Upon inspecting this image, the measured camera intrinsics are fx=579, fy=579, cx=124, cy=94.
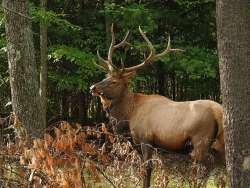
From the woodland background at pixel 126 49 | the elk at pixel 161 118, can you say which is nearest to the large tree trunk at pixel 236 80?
the elk at pixel 161 118

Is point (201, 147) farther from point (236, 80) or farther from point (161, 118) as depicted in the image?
point (236, 80)

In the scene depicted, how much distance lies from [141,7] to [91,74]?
6.09 ft

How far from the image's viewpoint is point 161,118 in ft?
28.4

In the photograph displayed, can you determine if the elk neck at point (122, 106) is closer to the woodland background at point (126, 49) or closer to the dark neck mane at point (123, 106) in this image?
the dark neck mane at point (123, 106)

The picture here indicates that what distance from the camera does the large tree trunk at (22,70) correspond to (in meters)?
7.16

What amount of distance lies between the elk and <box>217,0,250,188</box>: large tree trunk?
1.75 metres

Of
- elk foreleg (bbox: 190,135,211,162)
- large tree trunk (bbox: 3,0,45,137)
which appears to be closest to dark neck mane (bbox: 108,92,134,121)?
elk foreleg (bbox: 190,135,211,162)

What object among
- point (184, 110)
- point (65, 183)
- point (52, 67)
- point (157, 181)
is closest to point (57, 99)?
point (52, 67)

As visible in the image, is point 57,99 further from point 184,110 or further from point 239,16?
point 239,16

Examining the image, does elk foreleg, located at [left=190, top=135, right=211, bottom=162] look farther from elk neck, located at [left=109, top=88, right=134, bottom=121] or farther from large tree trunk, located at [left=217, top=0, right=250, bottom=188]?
large tree trunk, located at [left=217, top=0, right=250, bottom=188]

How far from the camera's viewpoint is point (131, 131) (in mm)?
9086

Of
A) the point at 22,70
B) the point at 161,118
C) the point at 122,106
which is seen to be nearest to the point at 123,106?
the point at 122,106

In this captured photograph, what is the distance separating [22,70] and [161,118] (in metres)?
2.42

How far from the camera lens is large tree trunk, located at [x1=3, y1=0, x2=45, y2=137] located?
282 inches
